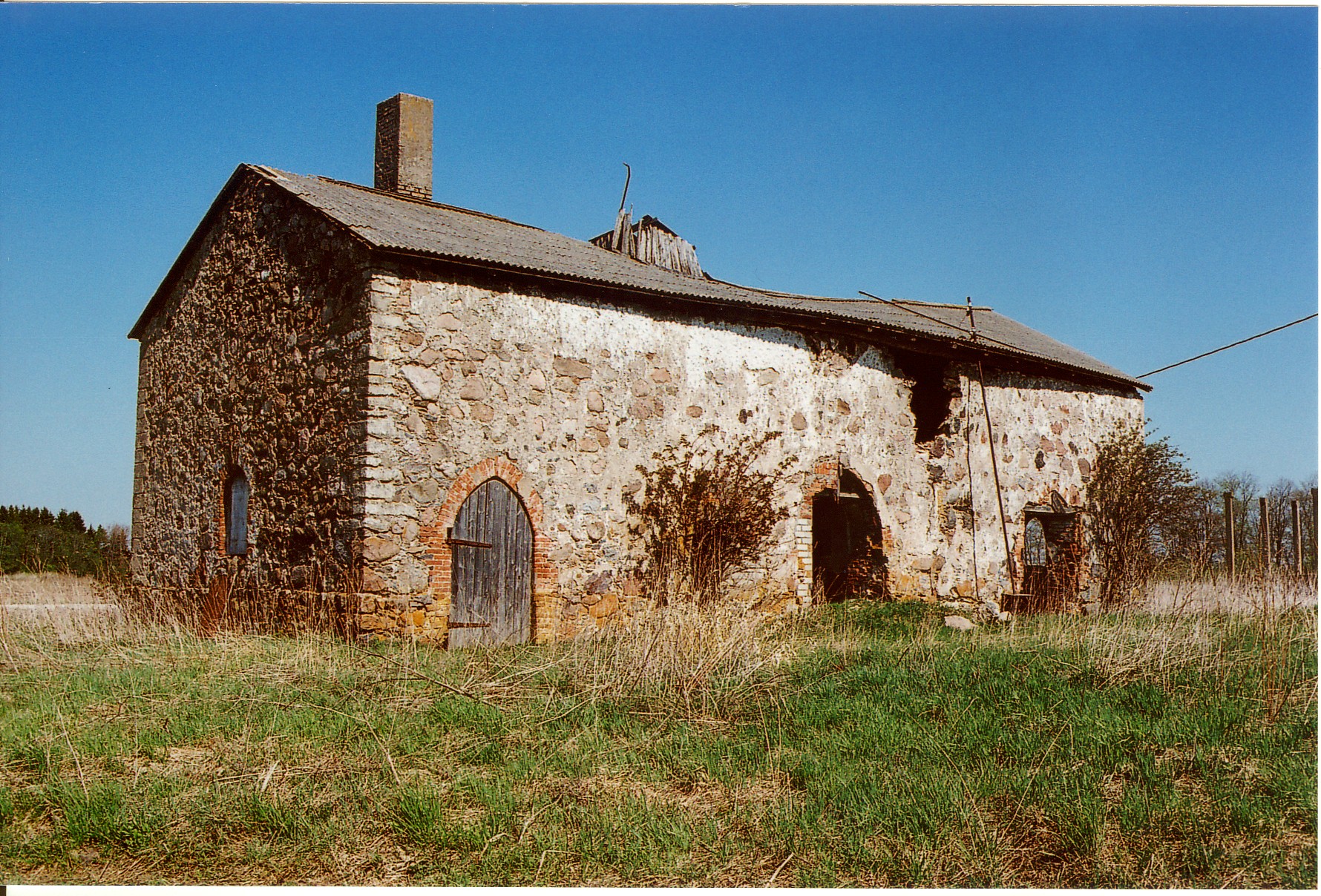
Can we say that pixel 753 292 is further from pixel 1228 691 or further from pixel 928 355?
pixel 1228 691

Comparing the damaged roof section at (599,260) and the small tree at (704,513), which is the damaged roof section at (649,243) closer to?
the damaged roof section at (599,260)

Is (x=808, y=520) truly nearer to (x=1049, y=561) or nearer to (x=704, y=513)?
(x=704, y=513)

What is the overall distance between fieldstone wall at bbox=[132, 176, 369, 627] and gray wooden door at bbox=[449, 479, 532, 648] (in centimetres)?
108

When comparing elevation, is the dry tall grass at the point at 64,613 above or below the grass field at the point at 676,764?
above

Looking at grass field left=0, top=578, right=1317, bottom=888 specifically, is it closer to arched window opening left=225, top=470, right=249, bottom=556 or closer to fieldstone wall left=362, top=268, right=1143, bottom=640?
fieldstone wall left=362, top=268, right=1143, bottom=640

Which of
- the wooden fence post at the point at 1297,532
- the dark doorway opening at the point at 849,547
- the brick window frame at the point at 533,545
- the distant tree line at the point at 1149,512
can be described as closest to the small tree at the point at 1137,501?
the distant tree line at the point at 1149,512

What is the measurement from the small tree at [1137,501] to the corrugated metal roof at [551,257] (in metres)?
1.37

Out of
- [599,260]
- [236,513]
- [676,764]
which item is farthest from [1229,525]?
[236,513]

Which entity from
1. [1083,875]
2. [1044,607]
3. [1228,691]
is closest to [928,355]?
[1044,607]

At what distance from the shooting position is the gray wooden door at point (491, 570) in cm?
975

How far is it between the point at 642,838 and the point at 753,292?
977cm

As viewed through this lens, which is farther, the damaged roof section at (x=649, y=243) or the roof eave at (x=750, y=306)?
the damaged roof section at (x=649, y=243)

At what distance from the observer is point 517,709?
6.50 m

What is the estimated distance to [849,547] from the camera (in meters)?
13.3
